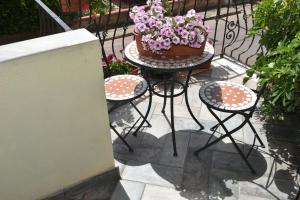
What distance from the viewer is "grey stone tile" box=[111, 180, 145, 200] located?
9.34 ft

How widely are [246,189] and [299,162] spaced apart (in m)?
0.70

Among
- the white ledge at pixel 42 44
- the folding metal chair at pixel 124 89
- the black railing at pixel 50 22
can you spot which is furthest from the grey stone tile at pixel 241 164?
the black railing at pixel 50 22

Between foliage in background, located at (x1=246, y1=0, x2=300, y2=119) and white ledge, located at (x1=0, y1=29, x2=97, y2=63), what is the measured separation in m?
1.51

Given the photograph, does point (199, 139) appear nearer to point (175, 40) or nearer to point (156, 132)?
point (156, 132)

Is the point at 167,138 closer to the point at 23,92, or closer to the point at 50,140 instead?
the point at 50,140

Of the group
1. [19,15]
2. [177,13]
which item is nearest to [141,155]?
[177,13]

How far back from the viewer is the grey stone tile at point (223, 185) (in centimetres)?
285

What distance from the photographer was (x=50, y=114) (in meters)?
2.37

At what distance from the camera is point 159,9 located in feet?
9.32

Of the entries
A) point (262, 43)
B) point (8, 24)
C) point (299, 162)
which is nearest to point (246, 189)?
point (299, 162)

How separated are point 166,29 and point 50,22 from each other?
3.32ft

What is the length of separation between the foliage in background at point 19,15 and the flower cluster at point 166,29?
4784 millimetres

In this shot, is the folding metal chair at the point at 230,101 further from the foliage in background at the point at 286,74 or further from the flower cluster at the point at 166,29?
the flower cluster at the point at 166,29

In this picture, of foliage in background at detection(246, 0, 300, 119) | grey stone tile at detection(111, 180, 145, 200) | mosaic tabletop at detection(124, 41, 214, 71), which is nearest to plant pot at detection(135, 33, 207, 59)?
mosaic tabletop at detection(124, 41, 214, 71)
